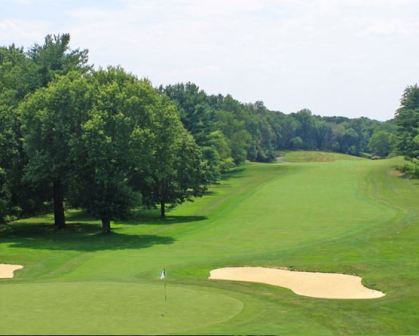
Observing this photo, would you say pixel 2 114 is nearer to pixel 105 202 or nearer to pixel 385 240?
pixel 105 202

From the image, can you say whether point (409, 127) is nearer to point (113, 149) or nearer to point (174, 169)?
point (174, 169)

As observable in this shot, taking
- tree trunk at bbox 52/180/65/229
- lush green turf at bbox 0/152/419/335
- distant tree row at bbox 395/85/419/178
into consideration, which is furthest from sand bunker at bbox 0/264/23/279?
distant tree row at bbox 395/85/419/178

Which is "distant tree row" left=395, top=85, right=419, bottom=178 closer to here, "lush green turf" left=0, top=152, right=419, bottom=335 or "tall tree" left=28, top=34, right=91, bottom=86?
"lush green turf" left=0, top=152, right=419, bottom=335

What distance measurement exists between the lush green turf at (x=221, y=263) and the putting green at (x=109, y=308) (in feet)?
0.13

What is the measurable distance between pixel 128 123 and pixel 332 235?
57.4 feet

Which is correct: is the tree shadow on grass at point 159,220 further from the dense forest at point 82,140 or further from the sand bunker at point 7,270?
the sand bunker at point 7,270

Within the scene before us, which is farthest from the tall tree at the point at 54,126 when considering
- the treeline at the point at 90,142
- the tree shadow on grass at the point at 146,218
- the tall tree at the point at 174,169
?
the tree shadow on grass at the point at 146,218

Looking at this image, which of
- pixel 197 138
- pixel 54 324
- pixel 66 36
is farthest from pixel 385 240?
pixel 197 138

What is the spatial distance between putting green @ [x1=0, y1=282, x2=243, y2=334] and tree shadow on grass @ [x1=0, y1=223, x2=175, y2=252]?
17156 mm

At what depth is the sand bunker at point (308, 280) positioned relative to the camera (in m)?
27.9

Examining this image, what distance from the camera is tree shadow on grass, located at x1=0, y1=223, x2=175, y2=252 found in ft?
141

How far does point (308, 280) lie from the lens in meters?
31.2

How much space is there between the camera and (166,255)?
38688 millimetres

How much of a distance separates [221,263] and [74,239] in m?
16.2
